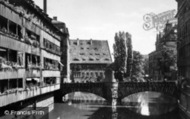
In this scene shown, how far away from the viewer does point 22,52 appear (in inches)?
1275

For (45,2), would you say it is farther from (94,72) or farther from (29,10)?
(94,72)

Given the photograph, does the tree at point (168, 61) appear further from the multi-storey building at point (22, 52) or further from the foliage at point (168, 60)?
the multi-storey building at point (22, 52)

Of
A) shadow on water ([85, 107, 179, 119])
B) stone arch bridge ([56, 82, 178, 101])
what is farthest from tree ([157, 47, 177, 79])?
shadow on water ([85, 107, 179, 119])

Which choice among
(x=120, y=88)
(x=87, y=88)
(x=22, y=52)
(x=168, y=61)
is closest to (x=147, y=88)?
(x=120, y=88)

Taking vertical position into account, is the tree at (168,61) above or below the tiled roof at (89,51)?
below

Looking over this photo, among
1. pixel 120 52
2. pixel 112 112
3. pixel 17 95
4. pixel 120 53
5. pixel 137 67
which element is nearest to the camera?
pixel 17 95

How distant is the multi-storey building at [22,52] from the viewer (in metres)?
26.8

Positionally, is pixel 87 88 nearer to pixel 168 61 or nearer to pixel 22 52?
pixel 168 61

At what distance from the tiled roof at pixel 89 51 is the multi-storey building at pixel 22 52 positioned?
4869 centimetres

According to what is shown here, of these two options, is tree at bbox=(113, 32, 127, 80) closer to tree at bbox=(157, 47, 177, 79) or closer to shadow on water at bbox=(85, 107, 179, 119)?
tree at bbox=(157, 47, 177, 79)

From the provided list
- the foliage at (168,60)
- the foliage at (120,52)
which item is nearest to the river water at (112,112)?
the foliage at (168,60)

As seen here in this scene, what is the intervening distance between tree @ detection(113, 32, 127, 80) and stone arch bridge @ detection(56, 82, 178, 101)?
17544 millimetres

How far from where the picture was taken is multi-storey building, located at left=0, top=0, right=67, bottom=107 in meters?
26.8

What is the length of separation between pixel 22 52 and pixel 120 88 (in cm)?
2881
